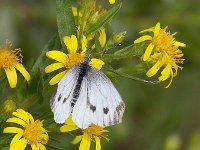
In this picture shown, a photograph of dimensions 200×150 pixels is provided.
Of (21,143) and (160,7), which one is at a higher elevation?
(160,7)

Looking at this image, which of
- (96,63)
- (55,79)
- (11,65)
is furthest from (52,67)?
(11,65)

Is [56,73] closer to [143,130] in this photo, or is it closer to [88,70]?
[88,70]

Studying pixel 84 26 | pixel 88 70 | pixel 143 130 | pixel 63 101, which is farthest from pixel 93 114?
pixel 143 130

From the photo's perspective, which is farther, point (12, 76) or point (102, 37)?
point (102, 37)

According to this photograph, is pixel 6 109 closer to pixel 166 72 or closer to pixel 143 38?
pixel 143 38

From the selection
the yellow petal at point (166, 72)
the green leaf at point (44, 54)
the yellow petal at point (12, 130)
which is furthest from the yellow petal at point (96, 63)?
the yellow petal at point (12, 130)

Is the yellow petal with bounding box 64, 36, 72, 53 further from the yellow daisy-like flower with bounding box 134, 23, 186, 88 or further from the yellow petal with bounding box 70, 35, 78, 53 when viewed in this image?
the yellow daisy-like flower with bounding box 134, 23, 186, 88
